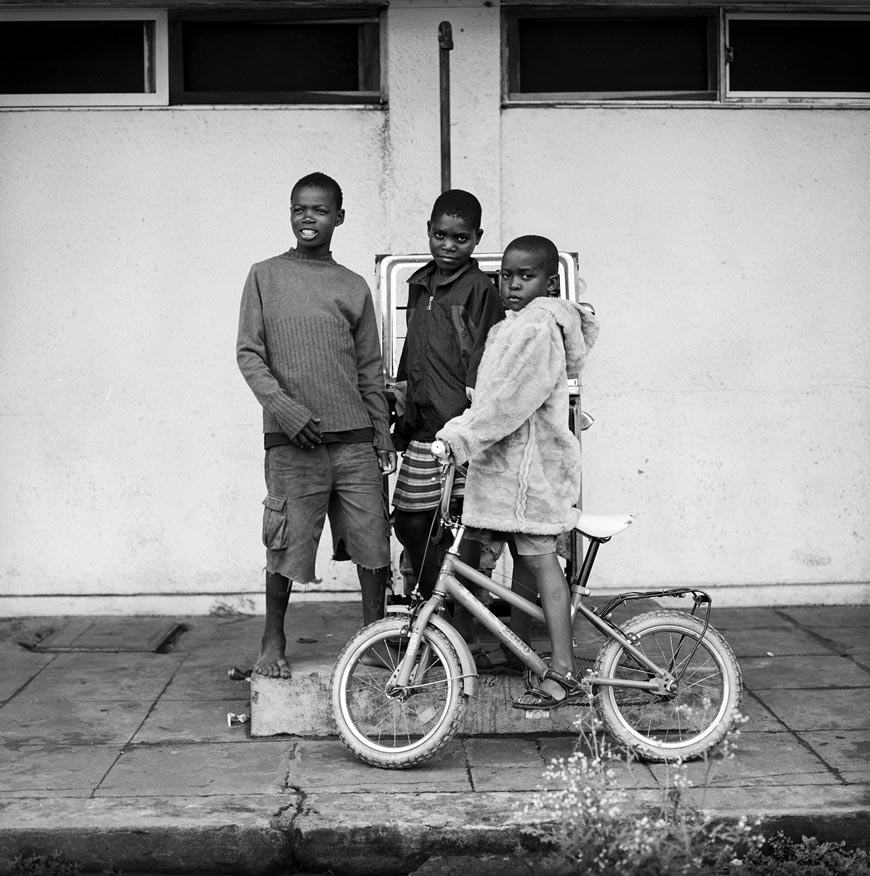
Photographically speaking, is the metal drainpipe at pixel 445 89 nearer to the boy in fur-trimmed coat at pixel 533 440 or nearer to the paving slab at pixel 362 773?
the boy in fur-trimmed coat at pixel 533 440

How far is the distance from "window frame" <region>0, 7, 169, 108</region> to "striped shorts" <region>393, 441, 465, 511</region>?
9.89 ft

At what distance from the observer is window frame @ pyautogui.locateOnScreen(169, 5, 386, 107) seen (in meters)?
7.11

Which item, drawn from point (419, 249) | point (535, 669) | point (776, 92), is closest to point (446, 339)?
point (535, 669)

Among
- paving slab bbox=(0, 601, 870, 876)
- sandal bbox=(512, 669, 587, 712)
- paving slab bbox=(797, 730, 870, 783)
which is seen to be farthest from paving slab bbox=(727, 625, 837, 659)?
sandal bbox=(512, 669, 587, 712)

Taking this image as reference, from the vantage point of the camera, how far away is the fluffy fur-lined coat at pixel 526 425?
4.69 m

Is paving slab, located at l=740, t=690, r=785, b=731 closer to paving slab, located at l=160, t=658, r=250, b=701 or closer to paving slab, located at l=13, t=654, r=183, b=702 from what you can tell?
paving slab, located at l=160, t=658, r=250, b=701

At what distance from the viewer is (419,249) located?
7.14 meters

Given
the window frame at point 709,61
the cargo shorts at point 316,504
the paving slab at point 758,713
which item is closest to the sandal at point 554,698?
the paving slab at point 758,713

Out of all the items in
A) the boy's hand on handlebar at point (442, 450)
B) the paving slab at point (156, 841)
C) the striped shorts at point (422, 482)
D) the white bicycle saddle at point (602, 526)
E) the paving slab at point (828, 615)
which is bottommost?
the paving slab at point (156, 841)

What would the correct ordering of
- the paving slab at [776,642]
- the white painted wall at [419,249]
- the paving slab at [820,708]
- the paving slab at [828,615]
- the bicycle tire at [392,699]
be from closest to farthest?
the bicycle tire at [392,699], the paving slab at [820,708], the paving slab at [776,642], the paving slab at [828,615], the white painted wall at [419,249]

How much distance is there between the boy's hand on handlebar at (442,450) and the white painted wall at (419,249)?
111 inches

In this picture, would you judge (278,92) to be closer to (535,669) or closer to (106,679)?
(106,679)

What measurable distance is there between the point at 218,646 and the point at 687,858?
359 centimetres

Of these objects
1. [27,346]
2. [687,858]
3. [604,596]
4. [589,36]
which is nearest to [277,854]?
[687,858]
